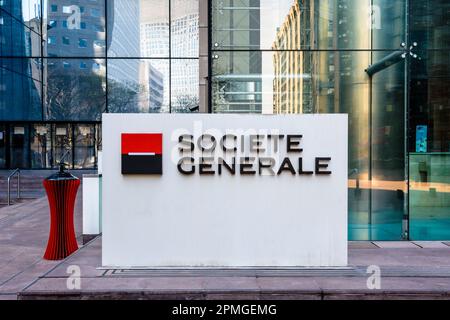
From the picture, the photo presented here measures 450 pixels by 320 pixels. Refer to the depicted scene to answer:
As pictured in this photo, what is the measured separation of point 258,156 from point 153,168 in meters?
1.57

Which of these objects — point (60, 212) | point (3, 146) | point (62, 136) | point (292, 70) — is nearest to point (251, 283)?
point (60, 212)

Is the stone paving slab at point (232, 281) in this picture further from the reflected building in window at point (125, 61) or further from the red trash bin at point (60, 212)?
the reflected building in window at point (125, 61)

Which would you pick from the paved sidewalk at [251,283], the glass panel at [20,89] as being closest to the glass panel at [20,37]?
the glass panel at [20,89]

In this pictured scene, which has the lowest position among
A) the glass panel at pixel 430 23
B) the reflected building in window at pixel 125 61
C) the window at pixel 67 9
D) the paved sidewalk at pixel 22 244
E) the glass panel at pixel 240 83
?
the paved sidewalk at pixel 22 244

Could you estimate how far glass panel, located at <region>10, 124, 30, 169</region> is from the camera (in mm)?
23422

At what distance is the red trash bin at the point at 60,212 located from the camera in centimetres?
704

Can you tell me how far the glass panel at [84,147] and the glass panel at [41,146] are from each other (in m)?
1.49

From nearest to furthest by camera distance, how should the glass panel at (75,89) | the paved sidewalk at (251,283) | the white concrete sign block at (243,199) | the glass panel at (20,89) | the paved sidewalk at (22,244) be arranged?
the paved sidewalk at (251,283), the paved sidewalk at (22,244), the white concrete sign block at (243,199), the glass panel at (75,89), the glass panel at (20,89)

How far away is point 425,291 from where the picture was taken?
5.37 m

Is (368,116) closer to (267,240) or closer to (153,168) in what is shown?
(267,240)

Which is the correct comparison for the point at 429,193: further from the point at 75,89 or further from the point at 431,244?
the point at 75,89

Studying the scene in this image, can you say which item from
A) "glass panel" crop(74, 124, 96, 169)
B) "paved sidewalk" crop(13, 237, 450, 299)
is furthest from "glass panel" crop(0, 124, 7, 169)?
"paved sidewalk" crop(13, 237, 450, 299)

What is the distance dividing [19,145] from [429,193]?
21.2 m

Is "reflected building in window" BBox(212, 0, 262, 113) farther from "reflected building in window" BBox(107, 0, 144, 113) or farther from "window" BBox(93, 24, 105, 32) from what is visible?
"window" BBox(93, 24, 105, 32)
